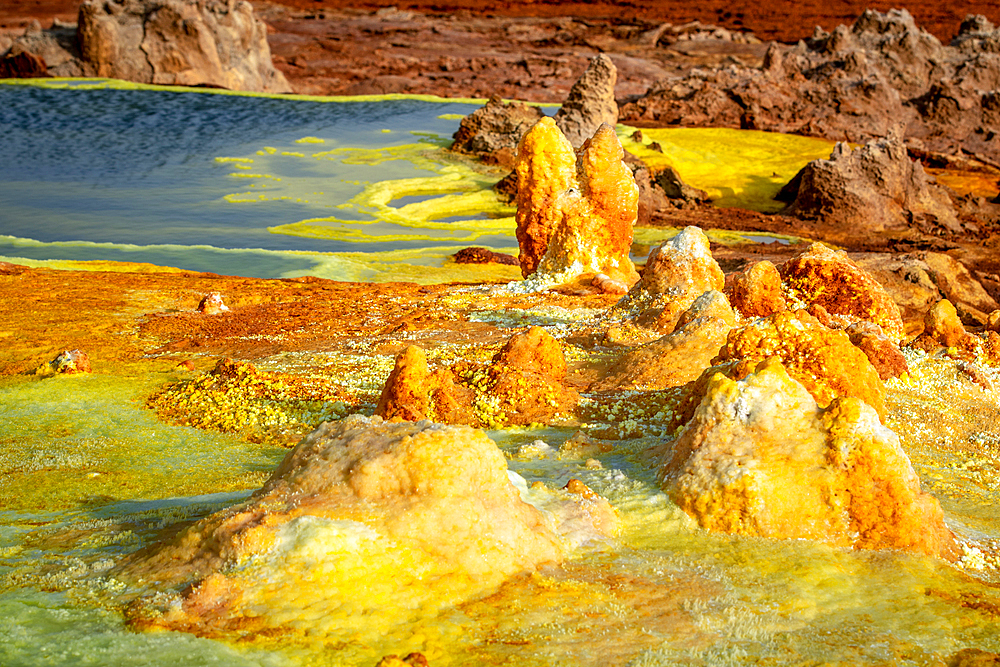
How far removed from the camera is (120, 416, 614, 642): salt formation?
170 centimetres

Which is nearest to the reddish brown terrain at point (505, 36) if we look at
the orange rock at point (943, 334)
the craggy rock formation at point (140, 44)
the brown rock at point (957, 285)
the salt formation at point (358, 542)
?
the craggy rock formation at point (140, 44)

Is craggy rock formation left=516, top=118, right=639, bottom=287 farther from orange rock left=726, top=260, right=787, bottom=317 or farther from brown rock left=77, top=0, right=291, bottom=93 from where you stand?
brown rock left=77, top=0, right=291, bottom=93

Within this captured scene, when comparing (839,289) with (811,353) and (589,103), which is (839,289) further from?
(589,103)

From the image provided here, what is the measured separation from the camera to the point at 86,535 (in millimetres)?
2119

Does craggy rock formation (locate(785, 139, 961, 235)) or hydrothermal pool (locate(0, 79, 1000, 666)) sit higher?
hydrothermal pool (locate(0, 79, 1000, 666))

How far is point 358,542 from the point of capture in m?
1.83

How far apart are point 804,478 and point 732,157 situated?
11852 millimetres

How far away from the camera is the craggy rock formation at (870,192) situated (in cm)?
1077

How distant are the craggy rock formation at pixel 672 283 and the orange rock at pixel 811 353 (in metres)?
1.20

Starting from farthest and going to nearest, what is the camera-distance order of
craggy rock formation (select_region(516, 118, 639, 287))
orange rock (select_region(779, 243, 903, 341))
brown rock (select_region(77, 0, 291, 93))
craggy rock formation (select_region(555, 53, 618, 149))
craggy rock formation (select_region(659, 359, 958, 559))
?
brown rock (select_region(77, 0, 291, 93)) < craggy rock formation (select_region(555, 53, 618, 149)) < craggy rock formation (select_region(516, 118, 639, 287)) < orange rock (select_region(779, 243, 903, 341)) < craggy rock formation (select_region(659, 359, 958, 559))

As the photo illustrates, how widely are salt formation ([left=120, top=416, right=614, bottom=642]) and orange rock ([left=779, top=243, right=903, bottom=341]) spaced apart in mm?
2666

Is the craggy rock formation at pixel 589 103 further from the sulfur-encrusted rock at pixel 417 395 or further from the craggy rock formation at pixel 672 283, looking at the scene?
the sulfur-encrusted rock at pixel 417 395

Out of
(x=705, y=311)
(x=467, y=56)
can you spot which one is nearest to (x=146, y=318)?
(x=705, y=311)

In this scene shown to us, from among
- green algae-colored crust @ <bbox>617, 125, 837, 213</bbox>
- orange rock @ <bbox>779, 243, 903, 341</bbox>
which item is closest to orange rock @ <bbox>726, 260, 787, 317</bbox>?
orange rock @ <bbox>779, 243, 903, 341</bbox>
